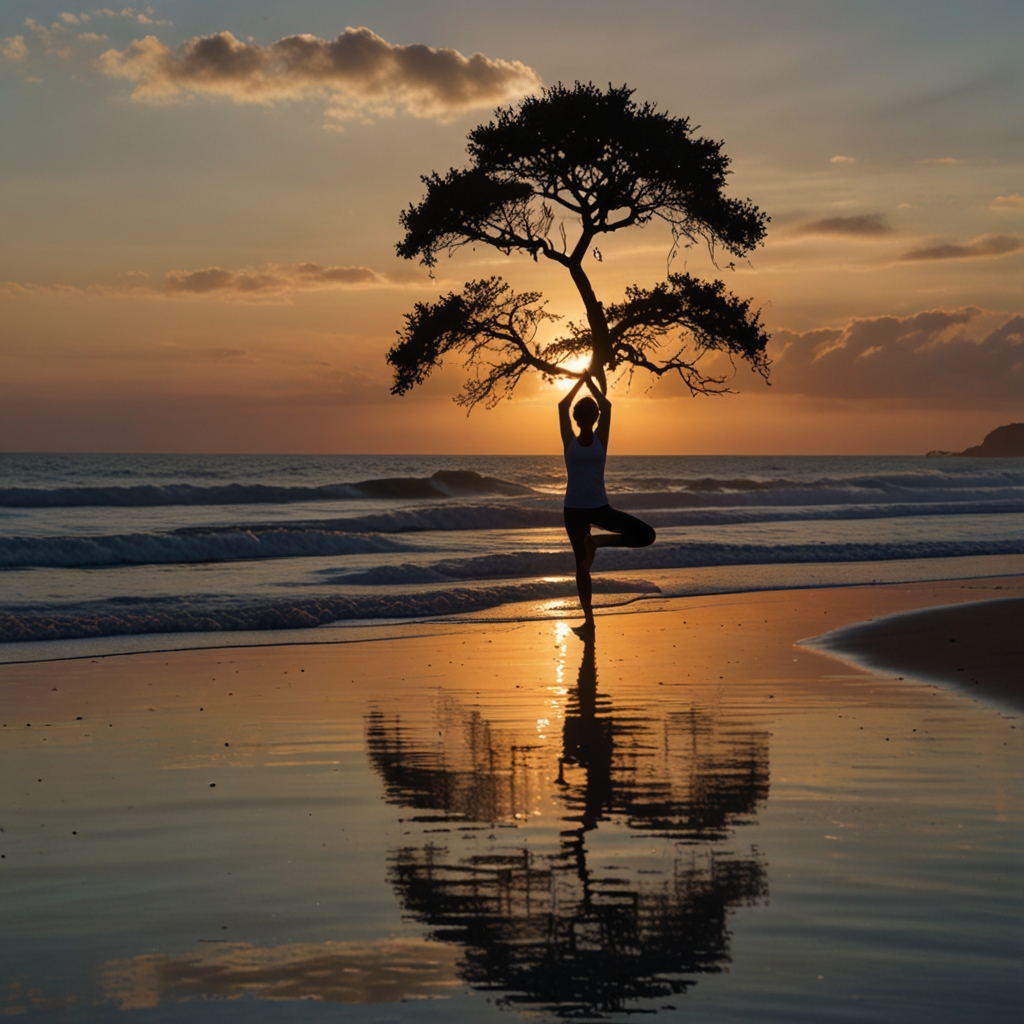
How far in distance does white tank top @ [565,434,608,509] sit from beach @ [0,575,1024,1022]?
2.98 meters

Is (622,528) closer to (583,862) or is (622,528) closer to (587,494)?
(587,494)

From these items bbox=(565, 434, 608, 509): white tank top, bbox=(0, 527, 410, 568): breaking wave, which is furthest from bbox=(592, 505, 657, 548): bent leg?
bbox=(0, 527, 410, 568): breaking wave

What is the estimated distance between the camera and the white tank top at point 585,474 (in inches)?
457

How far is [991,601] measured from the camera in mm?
14734

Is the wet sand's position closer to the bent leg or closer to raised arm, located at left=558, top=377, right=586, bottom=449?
the bent leg

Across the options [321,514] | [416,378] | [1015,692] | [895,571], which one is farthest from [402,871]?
[321,514]

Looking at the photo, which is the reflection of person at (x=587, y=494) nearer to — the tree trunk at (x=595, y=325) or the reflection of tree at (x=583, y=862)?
the reflection of tree at (x=583, y=862)

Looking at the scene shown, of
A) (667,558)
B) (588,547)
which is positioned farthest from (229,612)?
(667,558)

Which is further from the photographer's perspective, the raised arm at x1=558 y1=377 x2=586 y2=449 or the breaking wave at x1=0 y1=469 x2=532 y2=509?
the breaking wave at x1=0 y1=469 x2=532 y2=509

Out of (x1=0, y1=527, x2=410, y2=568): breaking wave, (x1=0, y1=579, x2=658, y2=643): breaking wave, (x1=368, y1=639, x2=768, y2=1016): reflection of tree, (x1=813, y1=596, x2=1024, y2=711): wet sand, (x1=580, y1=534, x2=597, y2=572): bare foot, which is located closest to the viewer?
(x1=368, y1=639, x2=768, y2=1016): reflection of tree

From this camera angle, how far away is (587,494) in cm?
1172

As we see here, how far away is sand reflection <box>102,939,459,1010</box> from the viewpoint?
323cm

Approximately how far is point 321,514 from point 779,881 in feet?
138

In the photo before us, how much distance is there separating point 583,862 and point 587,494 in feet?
24.8
